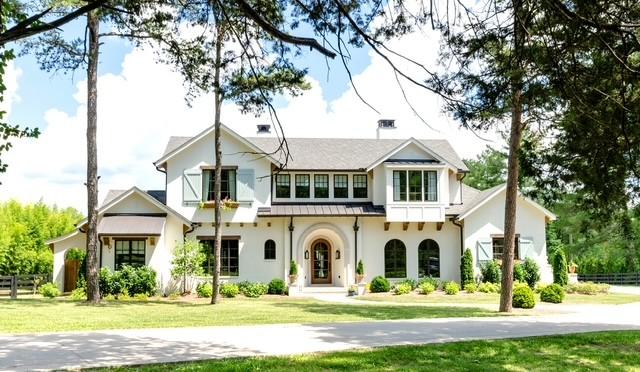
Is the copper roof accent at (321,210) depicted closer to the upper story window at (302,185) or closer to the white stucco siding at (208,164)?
the white stucco siding at (208,164)

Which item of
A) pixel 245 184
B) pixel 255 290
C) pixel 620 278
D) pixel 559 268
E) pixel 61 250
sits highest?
pixel 245 184

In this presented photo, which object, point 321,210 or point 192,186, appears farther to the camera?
point 321,210

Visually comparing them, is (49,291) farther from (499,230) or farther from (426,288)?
(499,230)

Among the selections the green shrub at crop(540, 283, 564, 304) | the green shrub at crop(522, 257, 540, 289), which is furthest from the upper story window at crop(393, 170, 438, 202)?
the green shrub at crop(540, 283, 564, 304)

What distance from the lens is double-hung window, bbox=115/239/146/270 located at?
23.0m

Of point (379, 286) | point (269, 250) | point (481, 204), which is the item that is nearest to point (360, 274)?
point (379, 286)

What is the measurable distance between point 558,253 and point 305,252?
1119cm

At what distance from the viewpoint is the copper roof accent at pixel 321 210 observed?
80.7ft

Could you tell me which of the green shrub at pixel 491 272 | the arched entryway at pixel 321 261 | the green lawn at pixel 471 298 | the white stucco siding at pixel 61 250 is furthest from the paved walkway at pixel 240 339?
the white stucco siding at pixel 61 250

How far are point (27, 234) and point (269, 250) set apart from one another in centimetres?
1303

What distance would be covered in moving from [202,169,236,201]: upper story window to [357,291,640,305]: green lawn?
279 inches

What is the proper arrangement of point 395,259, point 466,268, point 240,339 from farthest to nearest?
point 395,259 < point 466,268 < point 240,339

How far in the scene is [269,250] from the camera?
25250 millimetres

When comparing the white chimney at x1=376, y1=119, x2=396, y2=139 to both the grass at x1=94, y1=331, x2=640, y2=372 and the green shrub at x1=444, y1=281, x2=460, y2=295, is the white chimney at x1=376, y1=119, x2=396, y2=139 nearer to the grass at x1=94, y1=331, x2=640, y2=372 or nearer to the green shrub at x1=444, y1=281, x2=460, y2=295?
the green shrub at x1=444, y1=281, x2=460, y2=295
